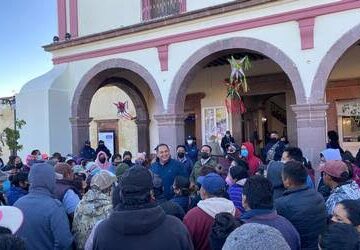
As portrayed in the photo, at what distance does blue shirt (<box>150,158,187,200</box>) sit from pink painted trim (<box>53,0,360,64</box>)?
4596 millimetres

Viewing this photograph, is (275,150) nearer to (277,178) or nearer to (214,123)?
(214,123)

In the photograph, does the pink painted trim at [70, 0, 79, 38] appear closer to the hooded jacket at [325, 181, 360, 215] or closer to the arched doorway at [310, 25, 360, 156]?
the arched doorway at [310, 25, 360, 156]

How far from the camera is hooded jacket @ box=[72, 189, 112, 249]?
12.1ft

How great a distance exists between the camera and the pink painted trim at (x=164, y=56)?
38.0 ft

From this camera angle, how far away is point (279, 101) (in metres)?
17.7

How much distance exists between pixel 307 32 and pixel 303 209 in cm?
665

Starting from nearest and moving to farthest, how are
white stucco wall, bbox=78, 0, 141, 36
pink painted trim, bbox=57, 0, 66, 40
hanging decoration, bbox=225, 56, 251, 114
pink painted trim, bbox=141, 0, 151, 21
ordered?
hanging decoration, bbox=225, 56, 251, 114 < pink painted trim, bbox=141, 0, 151, 21 < white stucco wall, bbox=78, 0, 141, 36 < pink painted trim, bbox=57, 0, 66, 40

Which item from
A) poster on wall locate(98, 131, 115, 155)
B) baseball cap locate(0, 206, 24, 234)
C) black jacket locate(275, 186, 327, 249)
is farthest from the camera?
poster on wall locate(98, 131, 115, 155)

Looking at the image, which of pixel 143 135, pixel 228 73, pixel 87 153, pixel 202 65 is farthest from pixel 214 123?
pixel 87 153

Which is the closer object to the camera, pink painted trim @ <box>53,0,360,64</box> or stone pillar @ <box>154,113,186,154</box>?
pink painted trim @ <box>53,0,360,64</box>

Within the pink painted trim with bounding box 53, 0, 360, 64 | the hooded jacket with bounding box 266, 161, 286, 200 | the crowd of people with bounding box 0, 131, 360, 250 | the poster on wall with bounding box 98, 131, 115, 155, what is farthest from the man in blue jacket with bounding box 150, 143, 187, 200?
the poster on wall with bounding box 98, 131, 115, 155

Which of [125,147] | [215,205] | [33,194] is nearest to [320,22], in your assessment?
[215,205]

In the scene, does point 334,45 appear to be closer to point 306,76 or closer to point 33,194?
point 306,76

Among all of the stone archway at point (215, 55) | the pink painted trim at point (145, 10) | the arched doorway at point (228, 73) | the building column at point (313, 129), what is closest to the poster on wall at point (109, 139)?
the arched doorway at point (228, 73)
